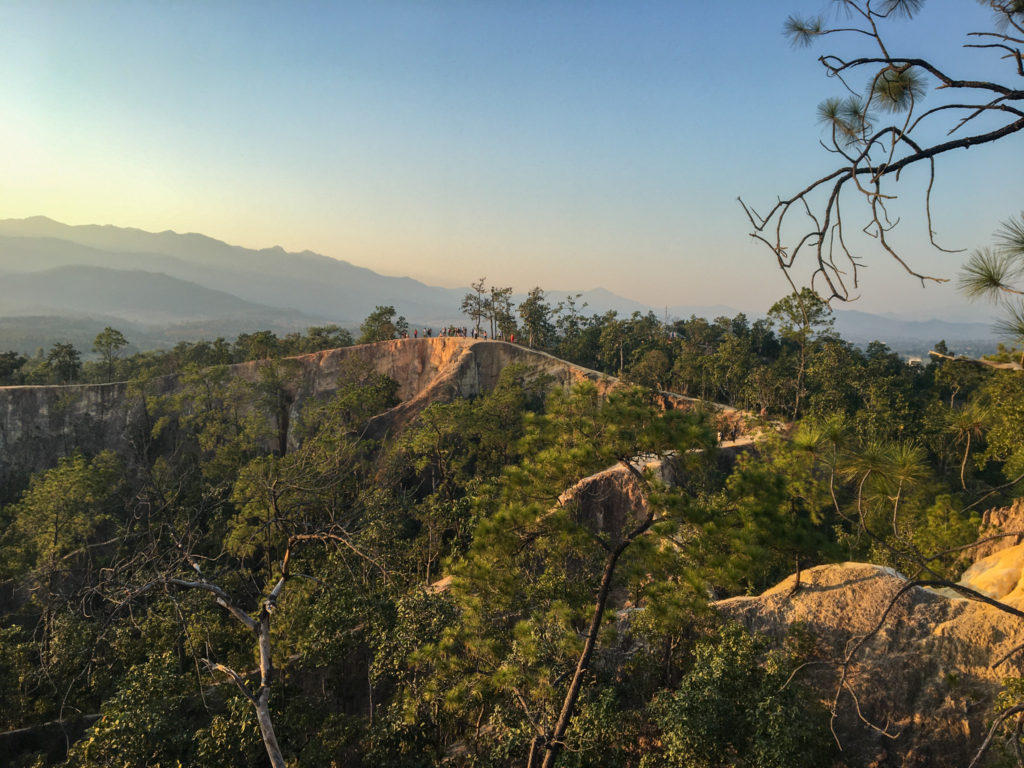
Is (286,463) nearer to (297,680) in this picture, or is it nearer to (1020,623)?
(297,680)

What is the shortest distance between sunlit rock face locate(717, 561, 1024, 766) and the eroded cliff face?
1947cm

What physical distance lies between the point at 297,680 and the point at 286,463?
710 cm

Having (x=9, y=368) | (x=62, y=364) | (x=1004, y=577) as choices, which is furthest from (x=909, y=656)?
(x=62, y=364)

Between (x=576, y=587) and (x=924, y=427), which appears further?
(x=924, y=427)

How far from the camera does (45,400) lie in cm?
3428

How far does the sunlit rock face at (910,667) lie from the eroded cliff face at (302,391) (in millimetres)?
19468

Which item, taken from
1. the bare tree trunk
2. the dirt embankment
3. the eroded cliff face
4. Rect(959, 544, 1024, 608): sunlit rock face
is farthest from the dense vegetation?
the eroded cliff face

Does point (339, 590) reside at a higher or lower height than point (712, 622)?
lower

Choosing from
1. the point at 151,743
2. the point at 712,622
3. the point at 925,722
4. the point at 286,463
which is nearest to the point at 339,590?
the point at 151,743

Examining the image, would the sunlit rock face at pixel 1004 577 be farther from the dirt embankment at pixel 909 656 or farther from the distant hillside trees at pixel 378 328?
the distant hillside trees at pixel 378 328

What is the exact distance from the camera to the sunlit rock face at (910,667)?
8.59 metres

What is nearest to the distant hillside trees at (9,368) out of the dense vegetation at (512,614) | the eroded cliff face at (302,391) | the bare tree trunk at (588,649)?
the eroded cliff face at (302,391)

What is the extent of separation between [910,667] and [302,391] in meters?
39.4

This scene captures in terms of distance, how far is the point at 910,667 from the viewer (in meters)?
9.28
